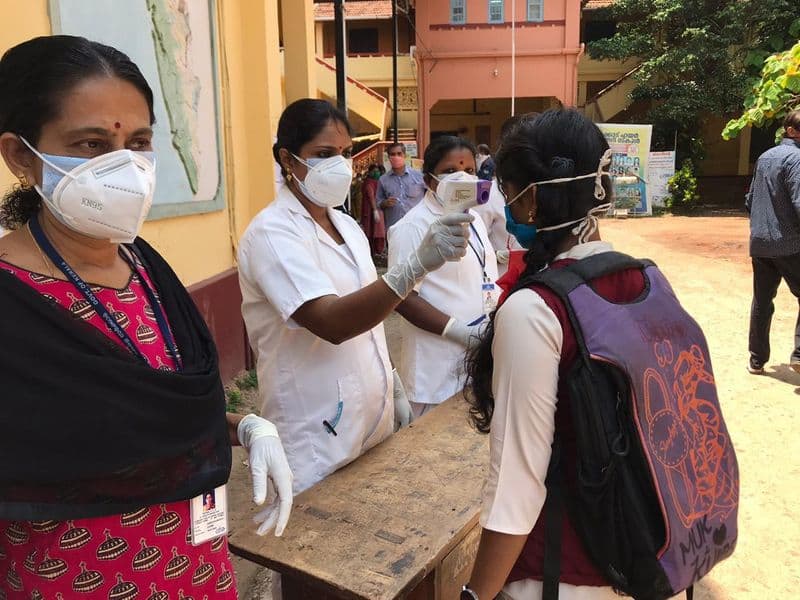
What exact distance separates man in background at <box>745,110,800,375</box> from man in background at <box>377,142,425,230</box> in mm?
4746

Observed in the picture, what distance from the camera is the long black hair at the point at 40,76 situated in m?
1.07

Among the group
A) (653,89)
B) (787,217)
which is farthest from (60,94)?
(653,89)

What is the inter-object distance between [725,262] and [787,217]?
20.0 ft

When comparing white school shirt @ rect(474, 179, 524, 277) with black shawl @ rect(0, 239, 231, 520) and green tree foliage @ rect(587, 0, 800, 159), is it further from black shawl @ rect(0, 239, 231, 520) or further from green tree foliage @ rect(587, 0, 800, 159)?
green tree foliage @ rect(587, 0, 800, 159)

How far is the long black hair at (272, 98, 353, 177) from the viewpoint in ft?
6.70

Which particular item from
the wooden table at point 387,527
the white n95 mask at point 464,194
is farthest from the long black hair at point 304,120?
the wooden table at point 387,527

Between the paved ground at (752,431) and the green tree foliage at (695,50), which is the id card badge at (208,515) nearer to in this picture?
the paved ground at (752,431)

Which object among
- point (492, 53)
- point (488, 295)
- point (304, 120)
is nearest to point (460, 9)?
point (492, 53)

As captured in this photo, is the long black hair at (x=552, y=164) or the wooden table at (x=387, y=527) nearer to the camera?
the long black hair at (x=552, y=164)

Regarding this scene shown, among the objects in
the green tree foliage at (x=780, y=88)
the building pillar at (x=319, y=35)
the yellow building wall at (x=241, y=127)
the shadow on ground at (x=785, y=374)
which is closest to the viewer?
the yellow building wall at (x=241, y=127)

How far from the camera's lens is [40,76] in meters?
1.06

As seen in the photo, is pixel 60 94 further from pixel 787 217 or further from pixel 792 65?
pixel 792 65

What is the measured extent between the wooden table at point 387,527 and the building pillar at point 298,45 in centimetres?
460

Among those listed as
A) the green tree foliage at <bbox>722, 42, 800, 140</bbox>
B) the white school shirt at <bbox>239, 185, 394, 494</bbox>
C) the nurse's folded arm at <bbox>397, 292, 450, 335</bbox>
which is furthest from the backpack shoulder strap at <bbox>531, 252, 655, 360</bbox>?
the green tree foliage at <bbox>722, 42, 800, 140</bbox>
